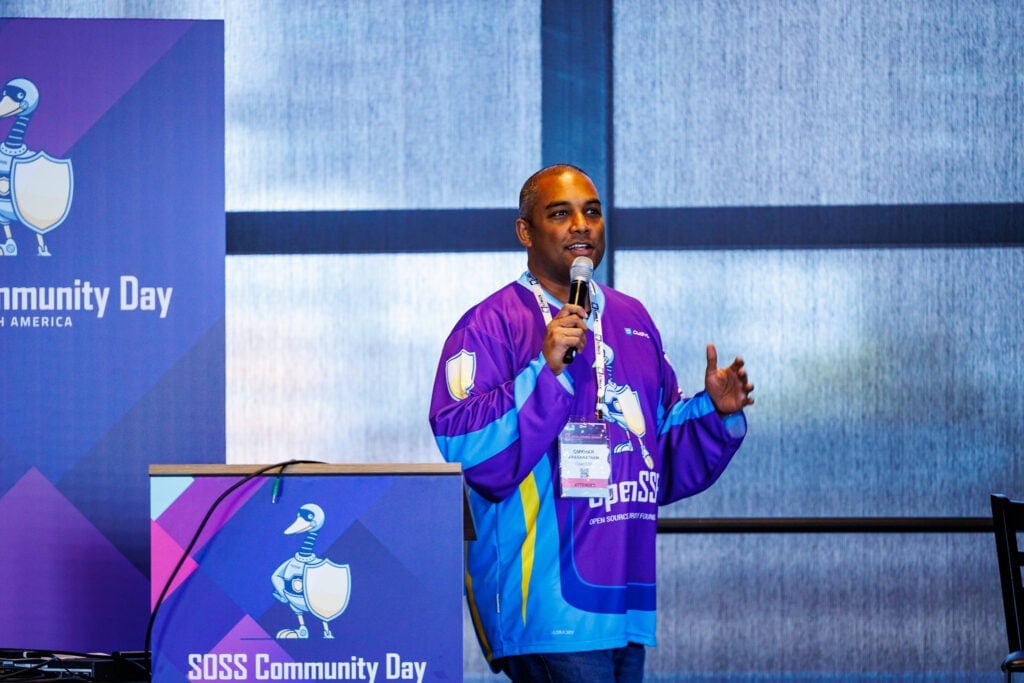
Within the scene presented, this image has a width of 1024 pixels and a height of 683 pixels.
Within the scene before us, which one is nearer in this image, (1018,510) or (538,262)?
(538,262)

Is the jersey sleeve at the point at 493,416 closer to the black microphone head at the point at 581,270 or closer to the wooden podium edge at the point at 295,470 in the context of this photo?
the black microphone head at the point at 581,270

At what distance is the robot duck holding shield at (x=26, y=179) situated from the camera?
2826 mm

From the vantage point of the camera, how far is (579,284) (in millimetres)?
2340

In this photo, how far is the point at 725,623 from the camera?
4.31 metres

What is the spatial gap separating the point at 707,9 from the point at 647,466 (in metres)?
2.34

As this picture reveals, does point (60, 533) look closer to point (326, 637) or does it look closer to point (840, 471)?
point (326, 637)

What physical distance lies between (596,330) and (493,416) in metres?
0.34

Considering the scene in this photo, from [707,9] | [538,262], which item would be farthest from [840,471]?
[538,262]

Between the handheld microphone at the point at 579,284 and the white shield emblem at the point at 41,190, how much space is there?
4.15 ft

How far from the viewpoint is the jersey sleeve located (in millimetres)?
2311

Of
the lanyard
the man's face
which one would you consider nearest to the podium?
the lanyard

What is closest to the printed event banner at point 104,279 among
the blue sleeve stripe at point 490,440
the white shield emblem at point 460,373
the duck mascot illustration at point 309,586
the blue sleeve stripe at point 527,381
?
the white shield emblem at point 460,373

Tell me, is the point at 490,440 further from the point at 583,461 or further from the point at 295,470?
the point at 295,470

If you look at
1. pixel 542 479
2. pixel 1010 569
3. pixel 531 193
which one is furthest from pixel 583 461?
pixel 1010 569
